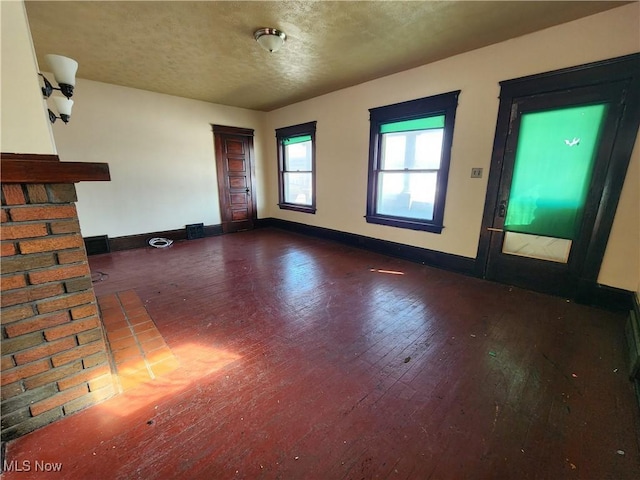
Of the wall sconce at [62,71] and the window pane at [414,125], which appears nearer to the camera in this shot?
the wall sconce at [62,71]

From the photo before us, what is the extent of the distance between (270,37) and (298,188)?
350 centimetres

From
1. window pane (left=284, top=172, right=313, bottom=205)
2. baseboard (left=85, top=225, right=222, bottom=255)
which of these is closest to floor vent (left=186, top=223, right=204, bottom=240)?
baseboard (left=85, top=225, right=222, bottom=255)

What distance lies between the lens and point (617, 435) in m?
1.41

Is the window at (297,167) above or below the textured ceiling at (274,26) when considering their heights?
below

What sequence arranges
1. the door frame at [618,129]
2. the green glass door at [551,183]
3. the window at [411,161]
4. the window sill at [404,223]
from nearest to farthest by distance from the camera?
the door frame at [618,129], the green glass door at [551,183], the window at [411,161], the window sill at [404,223]

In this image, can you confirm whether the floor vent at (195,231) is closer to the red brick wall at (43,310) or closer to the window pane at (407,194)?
the window pane at (407,194)

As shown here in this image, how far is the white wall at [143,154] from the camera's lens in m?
4.25

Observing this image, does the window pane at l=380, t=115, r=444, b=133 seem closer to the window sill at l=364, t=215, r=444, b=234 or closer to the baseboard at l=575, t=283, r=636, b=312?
the window sill at l=364, t=215, r=444, b=234

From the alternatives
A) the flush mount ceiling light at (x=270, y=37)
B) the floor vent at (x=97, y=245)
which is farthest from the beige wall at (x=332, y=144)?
the flush mount ceiling light at (x=270, y=37)

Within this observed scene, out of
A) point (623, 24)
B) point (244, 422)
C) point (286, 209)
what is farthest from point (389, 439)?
point (286, 209)

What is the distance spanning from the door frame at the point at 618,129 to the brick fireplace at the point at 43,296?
384 centimetres

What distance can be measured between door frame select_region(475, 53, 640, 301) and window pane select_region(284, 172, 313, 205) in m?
3.54

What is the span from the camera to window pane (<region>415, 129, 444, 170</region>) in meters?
3.67

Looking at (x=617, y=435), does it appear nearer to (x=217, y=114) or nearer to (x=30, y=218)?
(x=30, y=218)
